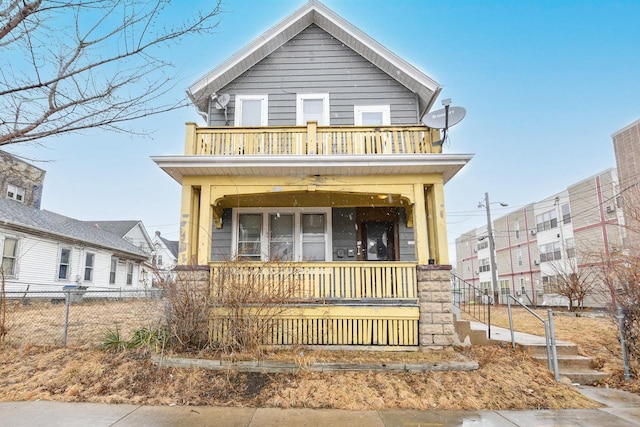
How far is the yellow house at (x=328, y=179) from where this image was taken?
268 inches

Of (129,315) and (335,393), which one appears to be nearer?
(335,393)

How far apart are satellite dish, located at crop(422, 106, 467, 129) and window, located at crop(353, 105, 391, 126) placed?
2.45m

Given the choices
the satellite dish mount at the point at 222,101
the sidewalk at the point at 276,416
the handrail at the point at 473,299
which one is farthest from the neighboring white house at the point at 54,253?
the handrail at the point at 473,299

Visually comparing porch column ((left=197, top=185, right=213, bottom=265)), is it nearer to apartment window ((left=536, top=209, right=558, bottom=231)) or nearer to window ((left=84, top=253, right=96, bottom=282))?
window ((left=84, top=253, right=96, bottom=282))

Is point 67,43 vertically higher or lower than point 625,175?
lower

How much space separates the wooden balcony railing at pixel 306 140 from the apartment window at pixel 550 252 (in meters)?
23.4

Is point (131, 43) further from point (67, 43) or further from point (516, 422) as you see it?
point (516, 422)

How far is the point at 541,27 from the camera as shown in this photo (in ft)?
43.0

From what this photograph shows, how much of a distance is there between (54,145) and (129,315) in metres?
8.65

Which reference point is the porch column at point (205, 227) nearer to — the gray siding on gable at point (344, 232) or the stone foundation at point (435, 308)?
the gray siding on gable at point (344, 232)

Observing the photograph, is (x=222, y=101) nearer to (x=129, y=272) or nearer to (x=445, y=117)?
(x=445, y=117)

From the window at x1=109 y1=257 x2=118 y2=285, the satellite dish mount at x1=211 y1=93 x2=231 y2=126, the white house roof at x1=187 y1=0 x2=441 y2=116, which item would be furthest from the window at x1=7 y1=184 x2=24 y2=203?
the satellite dish mount at x1=211 y1=93 x2=231 y2=126

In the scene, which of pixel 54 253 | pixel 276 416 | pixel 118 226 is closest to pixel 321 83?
pixel 276 416

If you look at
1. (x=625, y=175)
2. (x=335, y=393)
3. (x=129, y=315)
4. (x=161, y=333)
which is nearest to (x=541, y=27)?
(x=625, y=175)
